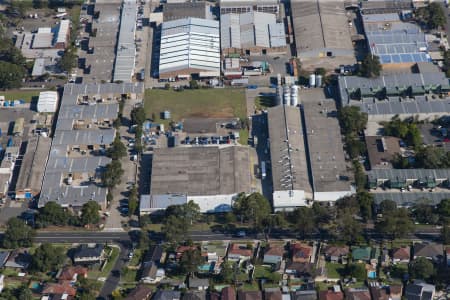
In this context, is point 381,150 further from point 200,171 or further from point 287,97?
point 200,171

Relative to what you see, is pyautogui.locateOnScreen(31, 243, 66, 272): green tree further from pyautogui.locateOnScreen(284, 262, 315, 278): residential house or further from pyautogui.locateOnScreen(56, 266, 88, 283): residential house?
pyautogui.locateOnScreen(284, 262, 315, 278): residential house

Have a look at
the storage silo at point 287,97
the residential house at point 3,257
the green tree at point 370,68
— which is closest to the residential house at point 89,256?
the residential house at point 3,257

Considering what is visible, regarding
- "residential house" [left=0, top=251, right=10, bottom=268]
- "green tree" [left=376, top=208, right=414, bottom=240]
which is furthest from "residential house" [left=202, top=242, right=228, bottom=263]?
"residential house" [left=0, top=251, right=10, bottom=268]

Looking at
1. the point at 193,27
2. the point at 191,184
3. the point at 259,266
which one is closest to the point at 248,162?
the point at 191,184

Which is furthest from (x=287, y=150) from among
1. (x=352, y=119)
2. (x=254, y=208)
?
(x=254, y=208)

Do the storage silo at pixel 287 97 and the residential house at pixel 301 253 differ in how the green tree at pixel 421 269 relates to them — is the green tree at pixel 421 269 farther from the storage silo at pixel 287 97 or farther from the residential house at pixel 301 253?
the storage silo at pixel 287 97
